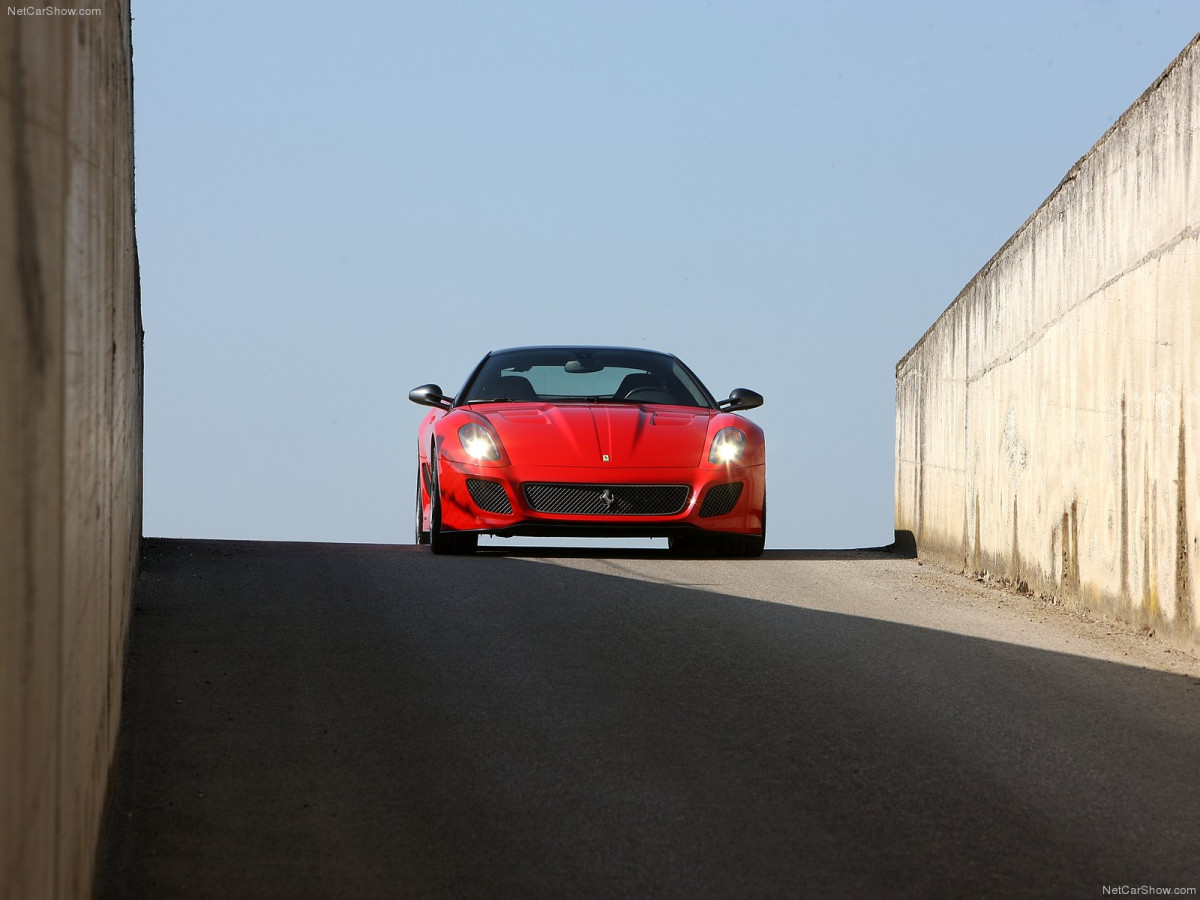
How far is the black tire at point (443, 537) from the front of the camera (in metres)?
9.52

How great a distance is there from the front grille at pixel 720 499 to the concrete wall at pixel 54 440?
6.61 metres

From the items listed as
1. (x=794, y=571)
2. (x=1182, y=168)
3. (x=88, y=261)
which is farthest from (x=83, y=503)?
(x=794, y=571)

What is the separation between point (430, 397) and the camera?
10391mm

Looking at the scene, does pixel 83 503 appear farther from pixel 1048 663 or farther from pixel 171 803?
pixel 1048 663

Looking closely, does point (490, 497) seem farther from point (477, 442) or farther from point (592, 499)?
point (592, 499)

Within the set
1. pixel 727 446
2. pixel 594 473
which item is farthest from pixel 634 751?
pixel 727 446

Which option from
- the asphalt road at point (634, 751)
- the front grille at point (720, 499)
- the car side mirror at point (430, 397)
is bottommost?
the asphalt road at point (634, 751)

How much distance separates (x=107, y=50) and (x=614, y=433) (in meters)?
6.62

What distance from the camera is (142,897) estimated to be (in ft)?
8.91

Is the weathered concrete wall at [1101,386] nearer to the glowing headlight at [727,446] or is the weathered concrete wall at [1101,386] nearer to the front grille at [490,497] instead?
the glowing headlight at [727,446]

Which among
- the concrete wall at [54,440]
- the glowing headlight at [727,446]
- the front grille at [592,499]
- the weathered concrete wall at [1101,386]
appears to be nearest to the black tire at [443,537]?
the front grille at [592,499]

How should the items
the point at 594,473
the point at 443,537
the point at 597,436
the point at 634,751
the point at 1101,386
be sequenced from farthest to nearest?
1. the point at 443,537
2. the point at 597,436
3. the point at 594,473
4. the point at 1101,386
5. the point at 634,751

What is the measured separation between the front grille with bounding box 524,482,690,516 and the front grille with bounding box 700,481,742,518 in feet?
1.08

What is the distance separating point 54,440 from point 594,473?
24.0ft
